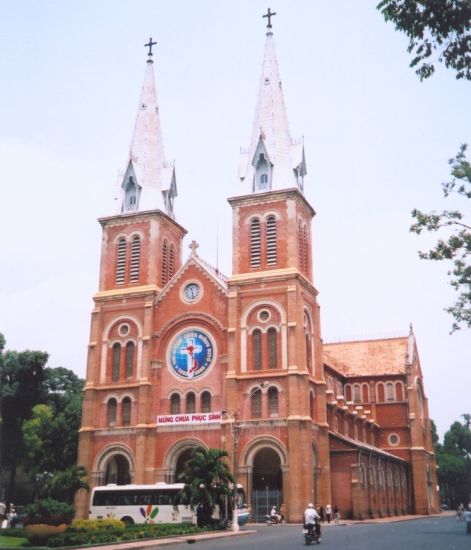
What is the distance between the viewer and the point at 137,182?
2438 inches

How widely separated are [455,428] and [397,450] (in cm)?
5264

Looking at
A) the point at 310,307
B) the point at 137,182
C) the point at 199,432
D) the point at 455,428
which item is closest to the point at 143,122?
the point at 137,182

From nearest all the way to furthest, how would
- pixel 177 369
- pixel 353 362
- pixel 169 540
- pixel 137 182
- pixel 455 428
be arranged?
pixel 169 540, pixel 177 369, pixel 137 182, pixel 353 362, pixel 455 428

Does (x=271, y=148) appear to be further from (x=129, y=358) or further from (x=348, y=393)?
(x=348, y=393)

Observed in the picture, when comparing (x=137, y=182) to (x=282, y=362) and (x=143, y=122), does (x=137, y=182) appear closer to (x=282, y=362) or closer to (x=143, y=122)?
(x=143, y=122)

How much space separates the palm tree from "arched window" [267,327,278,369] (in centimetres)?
1196

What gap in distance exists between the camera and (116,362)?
5681cm

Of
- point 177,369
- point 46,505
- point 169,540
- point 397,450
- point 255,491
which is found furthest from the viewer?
point 397,450

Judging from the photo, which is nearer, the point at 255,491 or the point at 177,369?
the point at 255,491

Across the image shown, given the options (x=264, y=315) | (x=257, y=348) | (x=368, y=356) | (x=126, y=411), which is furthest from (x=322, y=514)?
(x=368, y=356)

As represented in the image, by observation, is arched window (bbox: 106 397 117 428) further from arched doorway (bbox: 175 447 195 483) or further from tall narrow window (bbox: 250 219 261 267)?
tall narrow window (bbox: 250 219 261 267)

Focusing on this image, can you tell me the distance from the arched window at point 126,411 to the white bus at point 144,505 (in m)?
9.88

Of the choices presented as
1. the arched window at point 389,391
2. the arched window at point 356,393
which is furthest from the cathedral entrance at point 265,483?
the arched window at point 389,391

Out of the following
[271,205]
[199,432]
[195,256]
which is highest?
[271,205]
